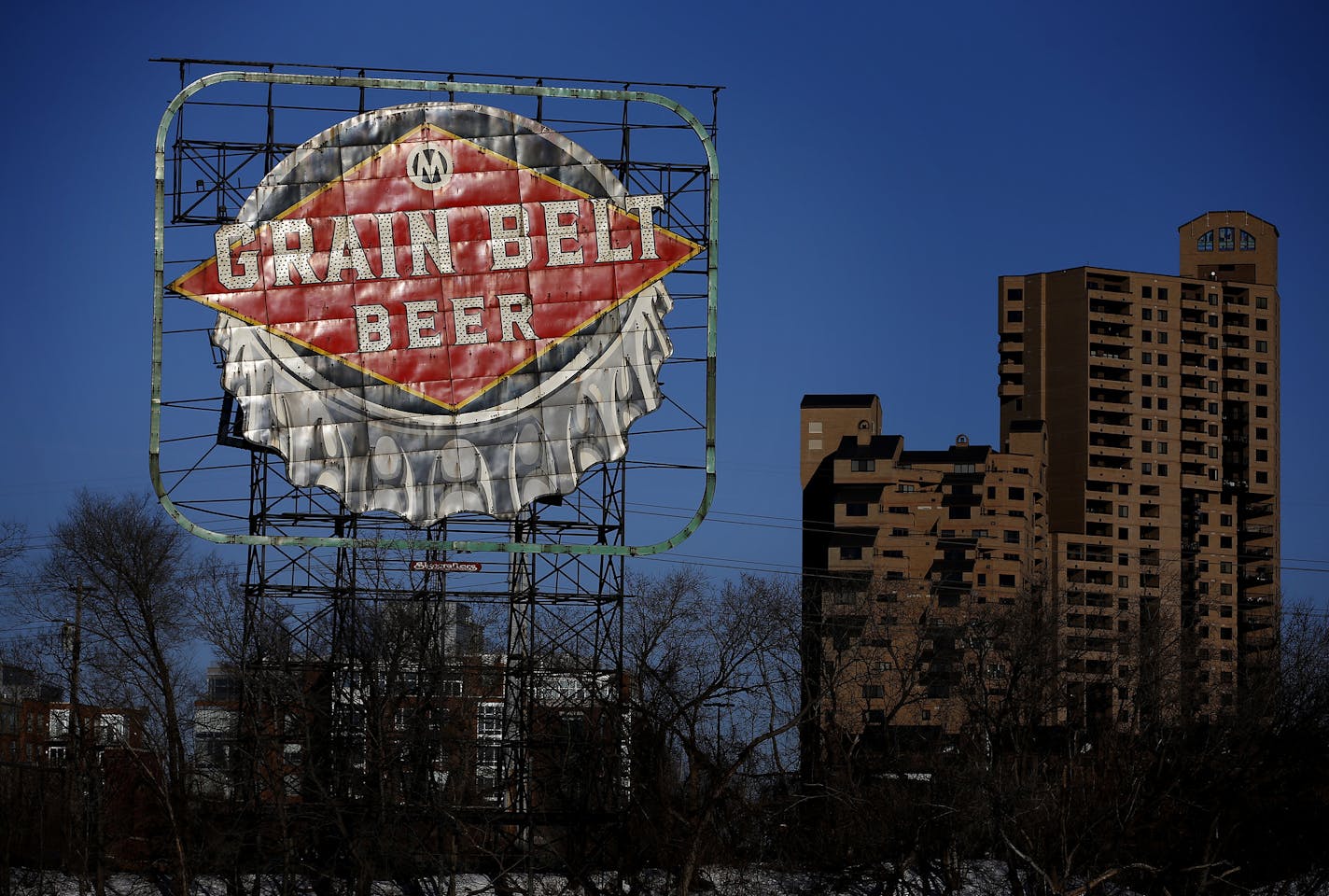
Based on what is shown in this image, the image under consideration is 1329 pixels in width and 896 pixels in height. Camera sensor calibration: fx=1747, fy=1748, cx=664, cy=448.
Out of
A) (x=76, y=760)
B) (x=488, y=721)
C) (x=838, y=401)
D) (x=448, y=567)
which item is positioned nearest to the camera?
(x=448, y=567)

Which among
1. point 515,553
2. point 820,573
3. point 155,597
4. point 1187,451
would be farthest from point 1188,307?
point 515,553

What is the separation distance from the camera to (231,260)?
34156 mm

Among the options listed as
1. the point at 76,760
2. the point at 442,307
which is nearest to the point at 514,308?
the point at 442,307

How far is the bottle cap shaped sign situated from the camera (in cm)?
3403

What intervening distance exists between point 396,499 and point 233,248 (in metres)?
5.90

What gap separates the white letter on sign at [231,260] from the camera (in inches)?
1342

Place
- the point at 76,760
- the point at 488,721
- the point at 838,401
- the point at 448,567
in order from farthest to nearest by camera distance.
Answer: the point at 838,401 < the point at 76,760 < the point at 488,721 < the point at 448,567

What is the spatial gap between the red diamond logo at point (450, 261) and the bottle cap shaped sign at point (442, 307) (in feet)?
0.12

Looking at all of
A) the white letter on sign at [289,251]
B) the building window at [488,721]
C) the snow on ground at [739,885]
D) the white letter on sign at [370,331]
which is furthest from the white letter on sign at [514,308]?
the snow on ground at [739,885]

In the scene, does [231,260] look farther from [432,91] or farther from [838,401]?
[838,401]

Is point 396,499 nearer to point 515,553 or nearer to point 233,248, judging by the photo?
point 515,553

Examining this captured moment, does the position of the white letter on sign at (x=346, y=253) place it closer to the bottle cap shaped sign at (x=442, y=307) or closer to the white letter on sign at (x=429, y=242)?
the bottle cap shaped sign at (x=442, y=307)

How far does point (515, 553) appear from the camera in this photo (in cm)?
3459

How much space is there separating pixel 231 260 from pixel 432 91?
16.9ft
